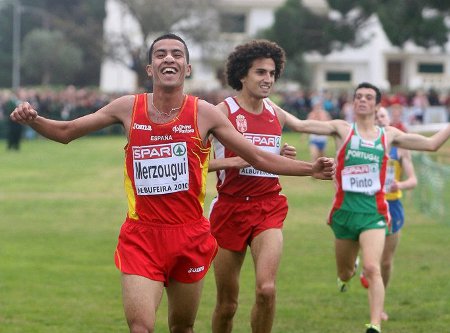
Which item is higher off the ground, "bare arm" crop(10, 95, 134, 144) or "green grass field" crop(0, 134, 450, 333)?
"bare arm" crop(10, 95, 134, 144)

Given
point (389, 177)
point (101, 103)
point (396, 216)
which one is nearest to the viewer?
point (396, 216)

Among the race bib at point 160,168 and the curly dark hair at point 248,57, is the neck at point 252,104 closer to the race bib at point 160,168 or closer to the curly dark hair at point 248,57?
the curly dark hair at point 248,57

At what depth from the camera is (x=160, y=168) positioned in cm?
784

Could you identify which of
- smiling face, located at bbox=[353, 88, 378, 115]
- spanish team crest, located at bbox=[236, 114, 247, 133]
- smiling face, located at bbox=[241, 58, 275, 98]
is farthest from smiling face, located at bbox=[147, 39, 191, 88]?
smiling face, located at bbox=[353, 88, 378, 115]

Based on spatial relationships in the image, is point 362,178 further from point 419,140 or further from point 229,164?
point 229,164

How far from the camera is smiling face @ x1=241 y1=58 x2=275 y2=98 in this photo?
31.8 ft

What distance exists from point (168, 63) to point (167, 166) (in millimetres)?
699

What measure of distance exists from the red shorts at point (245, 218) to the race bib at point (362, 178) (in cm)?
156

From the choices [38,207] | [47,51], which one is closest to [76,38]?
[47,51]

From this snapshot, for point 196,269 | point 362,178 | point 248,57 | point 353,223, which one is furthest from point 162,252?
point 362,178

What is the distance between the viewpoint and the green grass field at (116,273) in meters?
11.6

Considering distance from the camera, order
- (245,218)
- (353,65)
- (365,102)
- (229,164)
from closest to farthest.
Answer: (229,164) → (245,218) → (365,102) → (353,65)

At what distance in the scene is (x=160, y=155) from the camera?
7.87 m

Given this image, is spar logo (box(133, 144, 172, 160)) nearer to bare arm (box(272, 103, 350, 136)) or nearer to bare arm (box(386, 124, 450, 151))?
bare arm (box(272, 103, 350, 136))
